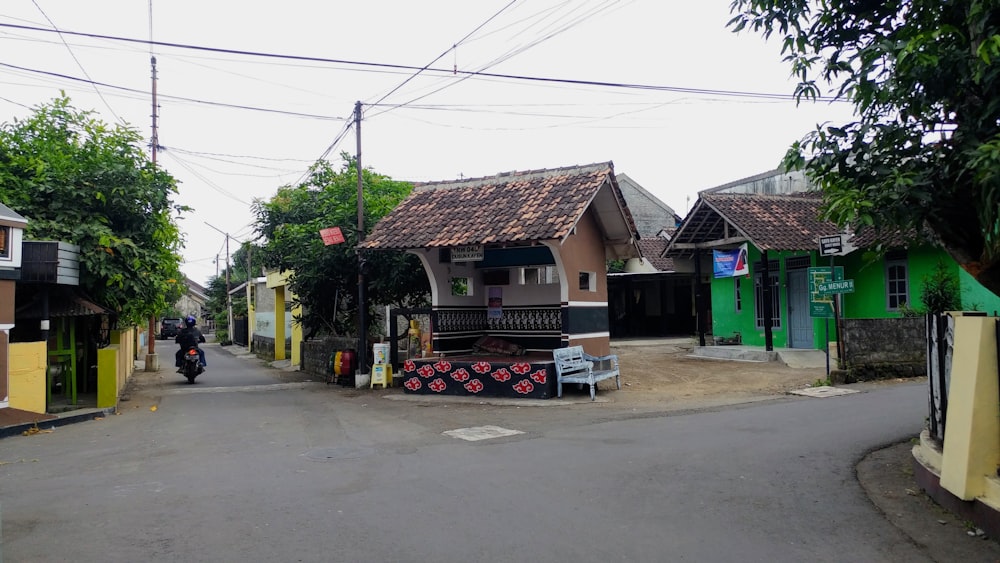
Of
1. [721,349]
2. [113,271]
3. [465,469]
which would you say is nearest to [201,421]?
[113,271]

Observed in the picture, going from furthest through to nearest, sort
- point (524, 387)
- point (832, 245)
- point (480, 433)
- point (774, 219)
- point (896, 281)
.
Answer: point (774, 219) → point (896, 281) → point (832, 245) → point (524, 387) → point (480, 433)

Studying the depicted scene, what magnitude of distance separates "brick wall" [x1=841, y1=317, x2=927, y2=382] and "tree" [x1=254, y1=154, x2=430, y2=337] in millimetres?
9755

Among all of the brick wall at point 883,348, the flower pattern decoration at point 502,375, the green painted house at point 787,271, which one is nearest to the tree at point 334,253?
the flower pattern decoration at point 502,375

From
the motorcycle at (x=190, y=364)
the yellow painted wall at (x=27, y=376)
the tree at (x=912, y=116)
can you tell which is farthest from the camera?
the motorcycle at (x=190, y=364)

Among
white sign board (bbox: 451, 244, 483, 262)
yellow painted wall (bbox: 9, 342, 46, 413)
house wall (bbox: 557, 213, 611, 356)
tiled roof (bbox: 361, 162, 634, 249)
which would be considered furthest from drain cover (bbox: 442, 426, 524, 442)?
yellow painted wall (bbox: 9, 342, 46, 413)

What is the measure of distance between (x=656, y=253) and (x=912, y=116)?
79.1 ft

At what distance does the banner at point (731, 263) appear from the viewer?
2080cm

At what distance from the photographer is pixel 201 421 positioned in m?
12.2

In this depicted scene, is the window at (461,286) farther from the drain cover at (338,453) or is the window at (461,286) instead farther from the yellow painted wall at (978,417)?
the yellow painted wall at (978,417)

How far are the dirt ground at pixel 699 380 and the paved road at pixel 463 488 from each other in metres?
1.87

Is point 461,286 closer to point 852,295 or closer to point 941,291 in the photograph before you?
point 941,291

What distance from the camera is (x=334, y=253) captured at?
59.1 ft

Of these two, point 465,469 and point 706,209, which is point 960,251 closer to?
point 465,469

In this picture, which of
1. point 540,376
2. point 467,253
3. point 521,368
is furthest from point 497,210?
point 540,376
